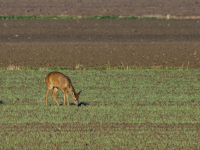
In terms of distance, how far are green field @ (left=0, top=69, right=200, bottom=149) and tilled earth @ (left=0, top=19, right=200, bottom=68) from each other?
566 cm

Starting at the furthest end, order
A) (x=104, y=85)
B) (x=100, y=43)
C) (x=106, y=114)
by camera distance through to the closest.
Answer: (x=100, y=43)
(x=104, y=85)
(x=106, y=114)

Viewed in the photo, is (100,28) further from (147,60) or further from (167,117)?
(167,117)

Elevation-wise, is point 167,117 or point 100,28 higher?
point 100,28

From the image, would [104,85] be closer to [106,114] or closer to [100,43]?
[106,114]

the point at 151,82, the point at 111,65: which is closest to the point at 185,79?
the point at 151,82

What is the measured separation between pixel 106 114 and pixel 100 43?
20884 millimetres

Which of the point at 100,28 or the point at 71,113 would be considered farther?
the point at 100,28

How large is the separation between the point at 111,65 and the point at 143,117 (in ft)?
43.0

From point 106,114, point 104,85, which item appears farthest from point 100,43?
point 106,114

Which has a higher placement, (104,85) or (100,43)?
(100,43)

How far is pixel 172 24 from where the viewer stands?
143 feet

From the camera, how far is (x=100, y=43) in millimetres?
35062

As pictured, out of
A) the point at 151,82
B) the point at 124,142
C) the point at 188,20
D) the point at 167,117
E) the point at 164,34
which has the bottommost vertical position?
the point at 124,142

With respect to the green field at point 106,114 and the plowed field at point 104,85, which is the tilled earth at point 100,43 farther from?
the green field at point 106,114
